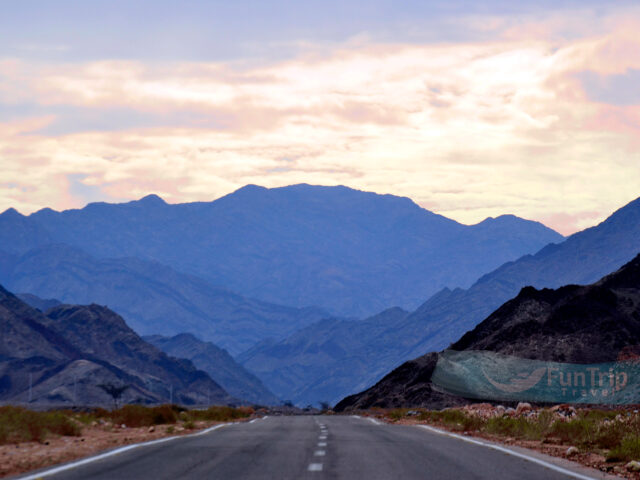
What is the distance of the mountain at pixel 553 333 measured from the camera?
82.4 m

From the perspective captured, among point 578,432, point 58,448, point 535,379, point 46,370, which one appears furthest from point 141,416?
point 46,370

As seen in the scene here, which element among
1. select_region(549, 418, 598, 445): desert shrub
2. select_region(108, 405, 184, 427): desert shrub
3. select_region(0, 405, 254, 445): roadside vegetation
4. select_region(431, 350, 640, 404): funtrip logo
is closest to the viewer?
select_region(549, 418, 598, 445): desert shrub

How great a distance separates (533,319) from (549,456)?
75.0m

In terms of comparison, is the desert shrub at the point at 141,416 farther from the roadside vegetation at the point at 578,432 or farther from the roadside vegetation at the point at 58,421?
the roadside vegetation at the point at 578,432

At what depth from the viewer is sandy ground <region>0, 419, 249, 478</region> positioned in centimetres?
1637

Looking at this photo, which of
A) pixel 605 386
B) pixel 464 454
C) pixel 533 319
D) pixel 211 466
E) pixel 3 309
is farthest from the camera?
pixel 3 309

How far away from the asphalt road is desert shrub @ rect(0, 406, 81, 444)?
3.36 m

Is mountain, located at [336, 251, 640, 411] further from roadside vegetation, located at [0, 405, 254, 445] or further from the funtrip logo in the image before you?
roadside vegetation, located at [0, 405, 254, 445]

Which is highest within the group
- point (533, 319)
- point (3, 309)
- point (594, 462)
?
point (3, 309)

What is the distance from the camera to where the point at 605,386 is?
69438mm

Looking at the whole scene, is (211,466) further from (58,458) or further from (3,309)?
(3,309)

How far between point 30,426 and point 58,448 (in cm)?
304

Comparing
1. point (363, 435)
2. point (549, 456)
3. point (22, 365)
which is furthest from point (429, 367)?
point (22, 365)

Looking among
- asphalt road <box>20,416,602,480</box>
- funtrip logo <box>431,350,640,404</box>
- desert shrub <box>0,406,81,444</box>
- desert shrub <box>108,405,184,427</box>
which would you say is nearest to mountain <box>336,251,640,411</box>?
funtrip logo <box>431,350,640,404</box>
